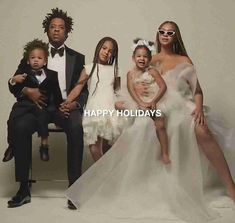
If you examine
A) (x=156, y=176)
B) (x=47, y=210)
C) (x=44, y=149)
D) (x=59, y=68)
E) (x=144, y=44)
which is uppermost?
(x=144, y=44)

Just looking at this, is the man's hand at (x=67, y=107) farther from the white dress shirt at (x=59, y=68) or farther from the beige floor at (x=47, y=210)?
the beige floor at (x=47, y=210)

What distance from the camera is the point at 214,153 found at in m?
1.95

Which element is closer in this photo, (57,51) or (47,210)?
(47,210)

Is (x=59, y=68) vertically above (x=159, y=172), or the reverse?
(x=59, y=68)

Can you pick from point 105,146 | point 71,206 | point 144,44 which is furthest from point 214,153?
point 71,206

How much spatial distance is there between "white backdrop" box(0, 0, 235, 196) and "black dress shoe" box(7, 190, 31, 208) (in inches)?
16.9

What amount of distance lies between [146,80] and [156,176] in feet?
1.58

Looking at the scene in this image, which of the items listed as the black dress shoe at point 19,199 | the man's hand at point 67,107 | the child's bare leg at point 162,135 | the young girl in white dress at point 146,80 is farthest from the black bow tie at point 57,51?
the black dress shoe at point 19,199

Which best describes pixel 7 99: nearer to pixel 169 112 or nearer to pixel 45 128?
pixel 45 128

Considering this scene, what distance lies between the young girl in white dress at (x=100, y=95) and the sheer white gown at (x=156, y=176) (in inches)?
2.9

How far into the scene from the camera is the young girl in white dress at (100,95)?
1.94 metres

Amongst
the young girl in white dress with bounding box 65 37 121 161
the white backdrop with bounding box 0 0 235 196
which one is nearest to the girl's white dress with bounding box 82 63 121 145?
the young girl in white dress with bounding box 65 37 121 161

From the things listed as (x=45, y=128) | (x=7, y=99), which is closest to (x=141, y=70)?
(x=45, y=128)

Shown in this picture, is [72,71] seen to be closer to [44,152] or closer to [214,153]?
[44,152]
